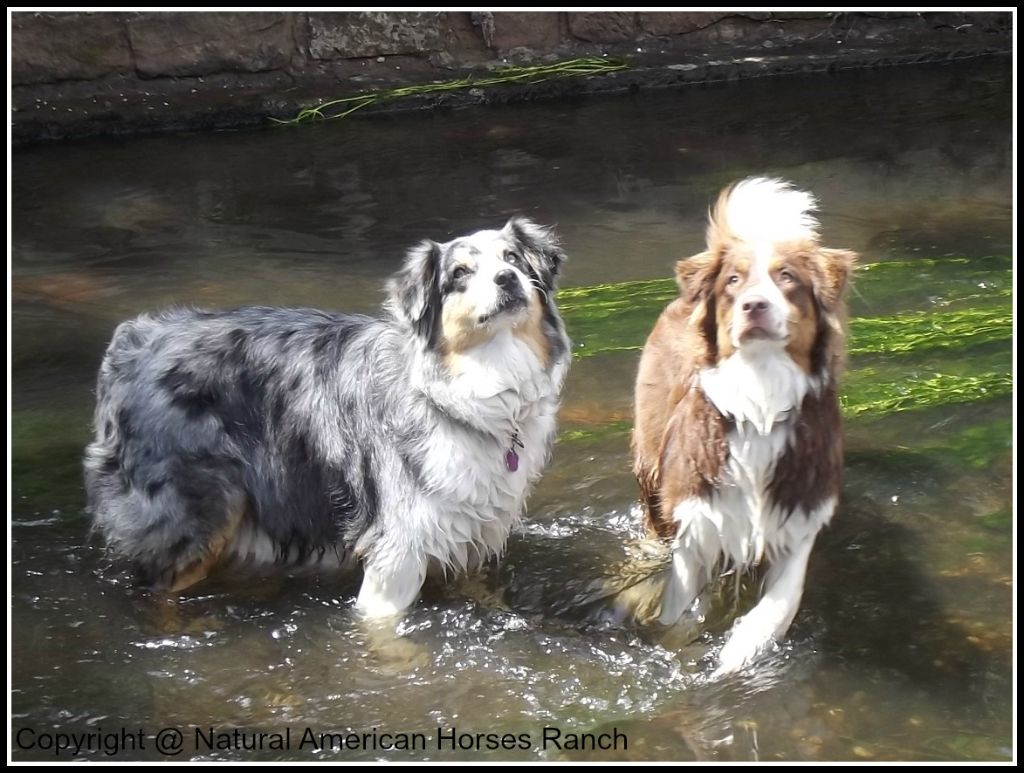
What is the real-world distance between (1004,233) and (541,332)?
4.21 m

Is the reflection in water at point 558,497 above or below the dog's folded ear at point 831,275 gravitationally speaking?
below

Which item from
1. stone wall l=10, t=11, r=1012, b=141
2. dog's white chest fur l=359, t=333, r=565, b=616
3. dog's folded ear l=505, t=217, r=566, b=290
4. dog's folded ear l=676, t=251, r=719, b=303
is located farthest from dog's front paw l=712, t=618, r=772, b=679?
stone wall l=10, t=11, r=1012, b=141

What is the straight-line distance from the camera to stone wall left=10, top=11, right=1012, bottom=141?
9.48 m

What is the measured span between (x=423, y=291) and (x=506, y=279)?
28cm

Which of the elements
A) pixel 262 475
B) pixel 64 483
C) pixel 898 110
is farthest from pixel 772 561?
pixel 898 110

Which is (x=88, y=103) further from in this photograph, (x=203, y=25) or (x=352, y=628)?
(x=352, y=628)

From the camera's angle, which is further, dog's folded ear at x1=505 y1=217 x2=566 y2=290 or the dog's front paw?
dog's folded ear at x1=505 y1=217 x2=566 y2=290

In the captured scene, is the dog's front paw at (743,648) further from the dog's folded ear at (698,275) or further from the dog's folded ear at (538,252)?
the dog's folded ear at (538,252)

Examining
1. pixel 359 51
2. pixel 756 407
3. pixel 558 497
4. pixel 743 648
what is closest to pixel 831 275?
pixel 756 407

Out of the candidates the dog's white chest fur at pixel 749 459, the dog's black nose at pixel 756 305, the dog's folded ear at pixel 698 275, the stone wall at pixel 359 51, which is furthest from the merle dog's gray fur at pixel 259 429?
the stone wall at pixel 359 51

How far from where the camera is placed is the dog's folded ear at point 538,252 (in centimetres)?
388

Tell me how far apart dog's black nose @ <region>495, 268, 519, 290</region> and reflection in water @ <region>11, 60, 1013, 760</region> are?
1.16 metres

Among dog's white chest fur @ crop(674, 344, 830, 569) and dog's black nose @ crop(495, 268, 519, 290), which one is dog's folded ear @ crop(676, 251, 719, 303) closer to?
dog's white chest fur @ crop(674, 344, 830, 569)

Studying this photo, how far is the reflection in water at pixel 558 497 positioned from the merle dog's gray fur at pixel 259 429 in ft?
0.92
